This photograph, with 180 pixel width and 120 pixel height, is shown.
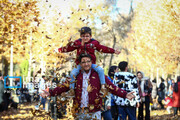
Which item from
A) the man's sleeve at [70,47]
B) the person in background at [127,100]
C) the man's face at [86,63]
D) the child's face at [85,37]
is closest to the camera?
the man's face at [86,63]

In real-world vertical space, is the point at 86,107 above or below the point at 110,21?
below

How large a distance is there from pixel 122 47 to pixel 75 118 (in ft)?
131

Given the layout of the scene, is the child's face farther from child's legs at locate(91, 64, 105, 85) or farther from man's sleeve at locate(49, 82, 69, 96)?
man's sleeve at locate(49, 82, 69, 96)

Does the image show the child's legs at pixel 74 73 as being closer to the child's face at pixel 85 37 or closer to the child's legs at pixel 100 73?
the child's legs at pixel 100 73

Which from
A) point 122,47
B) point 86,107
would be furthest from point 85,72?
point 122,47

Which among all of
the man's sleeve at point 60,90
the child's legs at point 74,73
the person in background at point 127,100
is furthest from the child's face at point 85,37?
the person in background at point 127,100

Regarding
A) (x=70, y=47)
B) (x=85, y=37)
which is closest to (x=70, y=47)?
(x=70, y=47)

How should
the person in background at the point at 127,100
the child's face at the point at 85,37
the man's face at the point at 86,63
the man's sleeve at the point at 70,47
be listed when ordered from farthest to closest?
the person in background at the point at 127,100 → the man's sleeve at the point at 70,47 → the child's face at the point at 85,37 → the man's face at the point at 86,63

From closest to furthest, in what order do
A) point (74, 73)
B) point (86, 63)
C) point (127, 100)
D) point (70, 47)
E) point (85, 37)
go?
point (86, 63) → point (74, 73) → point (85, 37) → point (70, 47) → point (127, 100)

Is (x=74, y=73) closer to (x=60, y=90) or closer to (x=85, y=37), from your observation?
(x=60, y=90)

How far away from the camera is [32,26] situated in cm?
2494

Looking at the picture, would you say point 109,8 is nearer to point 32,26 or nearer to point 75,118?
point 32,26

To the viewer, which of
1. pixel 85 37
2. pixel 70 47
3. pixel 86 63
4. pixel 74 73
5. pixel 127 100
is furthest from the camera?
pixel 127 100

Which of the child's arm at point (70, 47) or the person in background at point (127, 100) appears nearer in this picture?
the child's arm at point (70, 47)
